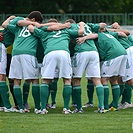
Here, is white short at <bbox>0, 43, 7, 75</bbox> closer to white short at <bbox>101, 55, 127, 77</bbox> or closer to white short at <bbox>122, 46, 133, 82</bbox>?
white short at <bbox>101, 55, 127, 77</bbox>

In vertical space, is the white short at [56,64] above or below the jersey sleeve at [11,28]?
below

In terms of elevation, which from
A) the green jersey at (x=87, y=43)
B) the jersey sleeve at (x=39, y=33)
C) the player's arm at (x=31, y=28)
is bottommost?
the green jersey at (x=87, y=43)

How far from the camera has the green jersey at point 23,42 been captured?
14.7m

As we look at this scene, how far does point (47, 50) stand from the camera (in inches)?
568

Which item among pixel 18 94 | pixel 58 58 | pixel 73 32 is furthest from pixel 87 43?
pixel 18 94

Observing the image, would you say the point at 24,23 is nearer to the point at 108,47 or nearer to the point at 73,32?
the point at 73,32

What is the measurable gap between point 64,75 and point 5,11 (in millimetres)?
29592

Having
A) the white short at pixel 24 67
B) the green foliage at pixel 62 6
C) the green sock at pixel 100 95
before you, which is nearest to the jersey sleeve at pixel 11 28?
the white short at pixel 24 67

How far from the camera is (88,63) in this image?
48.5ft

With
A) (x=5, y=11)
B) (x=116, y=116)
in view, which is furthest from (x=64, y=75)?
(x=5, y=11)

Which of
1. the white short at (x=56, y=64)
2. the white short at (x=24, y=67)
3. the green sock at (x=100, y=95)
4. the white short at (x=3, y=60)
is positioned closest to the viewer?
the white short at (x=56, y=64)

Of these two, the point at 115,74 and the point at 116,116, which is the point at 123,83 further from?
the point at 116,116

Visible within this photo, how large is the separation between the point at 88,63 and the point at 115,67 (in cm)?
58

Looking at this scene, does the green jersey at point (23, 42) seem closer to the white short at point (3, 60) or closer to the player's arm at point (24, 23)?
the player's arm at point (24, 23)
